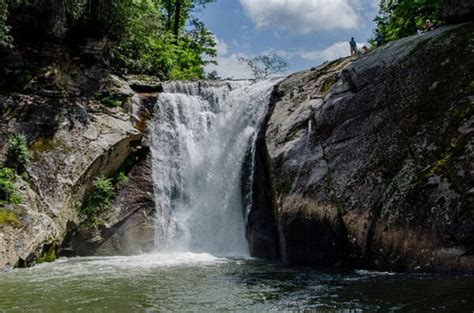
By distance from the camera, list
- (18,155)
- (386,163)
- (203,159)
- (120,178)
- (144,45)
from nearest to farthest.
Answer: (386,163) → (18,155) → (120,178) → (203,159) → (144,45)

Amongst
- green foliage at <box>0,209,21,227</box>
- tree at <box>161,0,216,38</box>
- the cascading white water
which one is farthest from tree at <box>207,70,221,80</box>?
green foliage at <box>0,209,21,227</box>

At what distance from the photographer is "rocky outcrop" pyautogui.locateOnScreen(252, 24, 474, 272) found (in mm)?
9531

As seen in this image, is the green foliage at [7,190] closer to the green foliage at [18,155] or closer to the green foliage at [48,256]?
the green foliage at [18,155]

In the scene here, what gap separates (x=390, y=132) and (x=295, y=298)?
5.42 m

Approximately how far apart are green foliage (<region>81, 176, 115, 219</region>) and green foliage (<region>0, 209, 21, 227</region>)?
3489mm

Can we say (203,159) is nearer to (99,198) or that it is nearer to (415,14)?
(99,198)

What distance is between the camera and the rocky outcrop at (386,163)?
9.53 metres

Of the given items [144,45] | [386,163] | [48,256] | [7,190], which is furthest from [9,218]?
[144,45]

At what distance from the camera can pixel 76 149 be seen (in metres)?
16.2

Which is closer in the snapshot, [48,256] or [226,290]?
[226,290]

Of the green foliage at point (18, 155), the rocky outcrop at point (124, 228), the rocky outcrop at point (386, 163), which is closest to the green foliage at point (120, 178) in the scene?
the rocky outcrop at point (124, 228)

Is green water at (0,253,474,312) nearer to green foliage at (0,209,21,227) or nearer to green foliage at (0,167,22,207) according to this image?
green foliage at (0,209,21,227)

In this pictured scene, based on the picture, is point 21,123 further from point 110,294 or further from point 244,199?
point 110,294

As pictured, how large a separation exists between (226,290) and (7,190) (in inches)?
308
